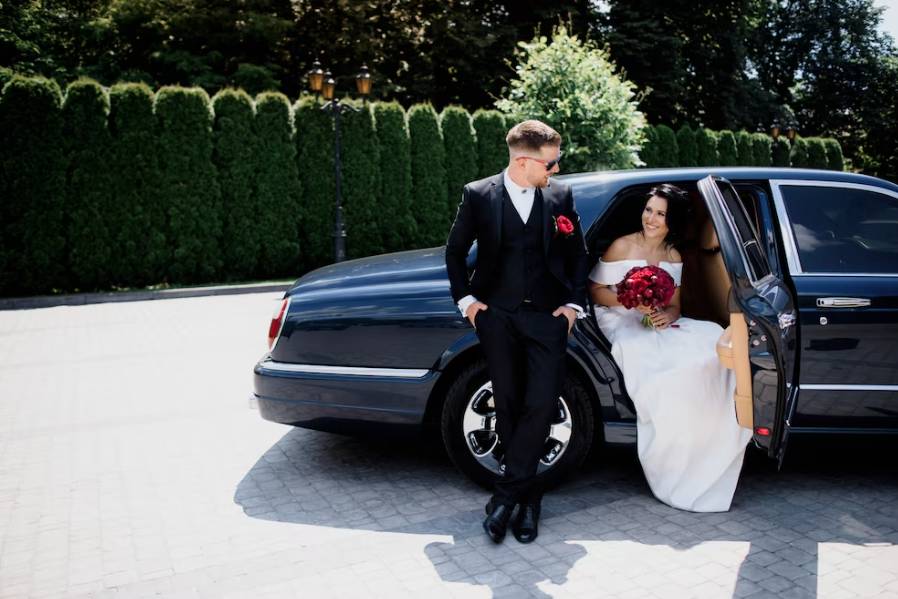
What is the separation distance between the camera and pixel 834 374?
418cm

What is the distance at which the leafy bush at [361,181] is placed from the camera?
59.7 ft

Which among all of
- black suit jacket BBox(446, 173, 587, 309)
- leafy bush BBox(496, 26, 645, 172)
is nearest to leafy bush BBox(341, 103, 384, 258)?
leafy bush BBox(496, 26, 645, 172)

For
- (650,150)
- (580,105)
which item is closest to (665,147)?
(650,150)

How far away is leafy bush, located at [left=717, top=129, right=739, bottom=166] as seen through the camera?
88.1 ft

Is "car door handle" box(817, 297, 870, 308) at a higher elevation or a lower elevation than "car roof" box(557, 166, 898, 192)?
lower

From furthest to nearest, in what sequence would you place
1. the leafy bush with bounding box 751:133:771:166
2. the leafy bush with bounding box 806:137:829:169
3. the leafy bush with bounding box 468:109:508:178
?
the leafy bush with bounding box 806:137:829:169
the leafy bush with bounding box 751:133:771:166
the leafy bush with bounding box 468:109:508:178

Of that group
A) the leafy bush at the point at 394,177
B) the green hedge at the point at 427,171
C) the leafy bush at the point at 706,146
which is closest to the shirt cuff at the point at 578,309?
the leafy bush at the point at 394,177

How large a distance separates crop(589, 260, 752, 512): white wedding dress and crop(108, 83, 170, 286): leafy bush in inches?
524

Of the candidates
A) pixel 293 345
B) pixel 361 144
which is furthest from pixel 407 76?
pixel 293 345

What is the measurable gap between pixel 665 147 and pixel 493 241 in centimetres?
2226

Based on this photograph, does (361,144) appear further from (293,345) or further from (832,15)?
(832,15)

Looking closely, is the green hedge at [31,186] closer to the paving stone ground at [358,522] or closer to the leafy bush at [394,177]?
the leafy bush at [394,177]

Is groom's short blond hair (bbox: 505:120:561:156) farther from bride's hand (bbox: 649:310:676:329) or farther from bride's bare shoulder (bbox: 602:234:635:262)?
bride's hand (bbox: 649:310:676:329)

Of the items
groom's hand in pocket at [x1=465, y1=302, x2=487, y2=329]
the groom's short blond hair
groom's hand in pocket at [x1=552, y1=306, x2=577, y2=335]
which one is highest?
the groom's short blond hair
